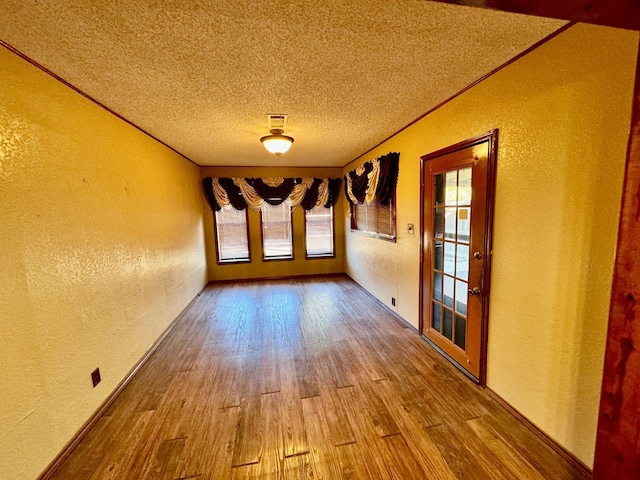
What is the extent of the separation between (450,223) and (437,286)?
2.18ft

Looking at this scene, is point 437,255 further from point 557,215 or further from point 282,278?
point 282,278

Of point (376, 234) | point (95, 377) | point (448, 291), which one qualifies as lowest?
point (95, 377)

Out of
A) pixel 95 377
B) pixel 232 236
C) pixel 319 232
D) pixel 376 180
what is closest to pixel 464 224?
pixel 376 180

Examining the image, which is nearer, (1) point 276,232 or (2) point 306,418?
(2) point 306,418

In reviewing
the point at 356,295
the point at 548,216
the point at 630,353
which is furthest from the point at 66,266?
the point at 356,295

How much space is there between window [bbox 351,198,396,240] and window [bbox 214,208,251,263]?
2309mm

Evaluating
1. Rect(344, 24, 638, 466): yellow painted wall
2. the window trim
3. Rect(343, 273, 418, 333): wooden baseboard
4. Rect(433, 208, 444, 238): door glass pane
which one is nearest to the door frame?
Rect(344, 24, 638, 466): yellow painted wall

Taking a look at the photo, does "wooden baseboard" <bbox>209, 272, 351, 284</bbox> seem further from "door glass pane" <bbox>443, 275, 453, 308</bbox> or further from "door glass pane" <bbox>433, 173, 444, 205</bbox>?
"door glass pane" <bbox>433, 173, 444, 205</bbox>

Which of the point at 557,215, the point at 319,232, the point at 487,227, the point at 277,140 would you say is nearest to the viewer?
the point at 557,215

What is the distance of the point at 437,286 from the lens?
106 inches

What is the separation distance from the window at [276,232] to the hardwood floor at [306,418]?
2.79 meters

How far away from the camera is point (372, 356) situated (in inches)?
104

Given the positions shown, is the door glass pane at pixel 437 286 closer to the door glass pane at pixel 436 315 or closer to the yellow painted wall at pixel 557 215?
the door glass pane at pixel 436 315

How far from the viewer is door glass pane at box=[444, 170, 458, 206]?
92.4 inches
